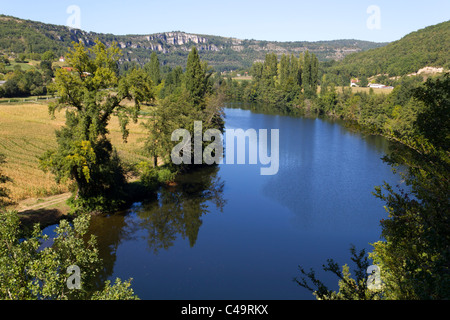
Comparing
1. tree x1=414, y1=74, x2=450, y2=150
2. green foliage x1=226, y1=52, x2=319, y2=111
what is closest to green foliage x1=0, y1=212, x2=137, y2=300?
tree x1=414, y1=74, x2=450, y2=150

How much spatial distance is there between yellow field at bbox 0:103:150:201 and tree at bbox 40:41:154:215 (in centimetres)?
339

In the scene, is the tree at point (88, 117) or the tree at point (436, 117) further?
the tree at point (88, 117)

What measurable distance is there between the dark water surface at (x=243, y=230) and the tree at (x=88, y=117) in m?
3.19

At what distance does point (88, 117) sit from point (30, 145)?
2300 cm

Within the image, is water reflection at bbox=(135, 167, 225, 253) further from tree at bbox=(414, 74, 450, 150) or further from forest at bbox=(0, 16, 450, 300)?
tree at bbox=(414, 74, 450, 150)

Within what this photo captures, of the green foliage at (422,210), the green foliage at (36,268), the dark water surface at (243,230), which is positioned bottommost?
the dark water surface at (243,230)

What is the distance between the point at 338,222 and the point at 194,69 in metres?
40.5

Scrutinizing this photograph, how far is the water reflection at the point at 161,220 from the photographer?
75.6 feet

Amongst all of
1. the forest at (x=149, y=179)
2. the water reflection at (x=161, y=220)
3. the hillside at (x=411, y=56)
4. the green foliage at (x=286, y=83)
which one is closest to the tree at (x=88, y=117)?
the forest at (x=149, y=179)

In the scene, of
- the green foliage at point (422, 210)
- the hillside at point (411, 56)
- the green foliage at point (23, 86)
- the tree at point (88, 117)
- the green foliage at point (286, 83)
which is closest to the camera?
the green foliage at point (422, 210)

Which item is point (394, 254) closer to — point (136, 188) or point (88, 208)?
point (88, 208)

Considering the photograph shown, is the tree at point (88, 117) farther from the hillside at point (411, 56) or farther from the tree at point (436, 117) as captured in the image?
the hillside at point (411, 56)

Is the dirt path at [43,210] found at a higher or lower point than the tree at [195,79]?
lower
